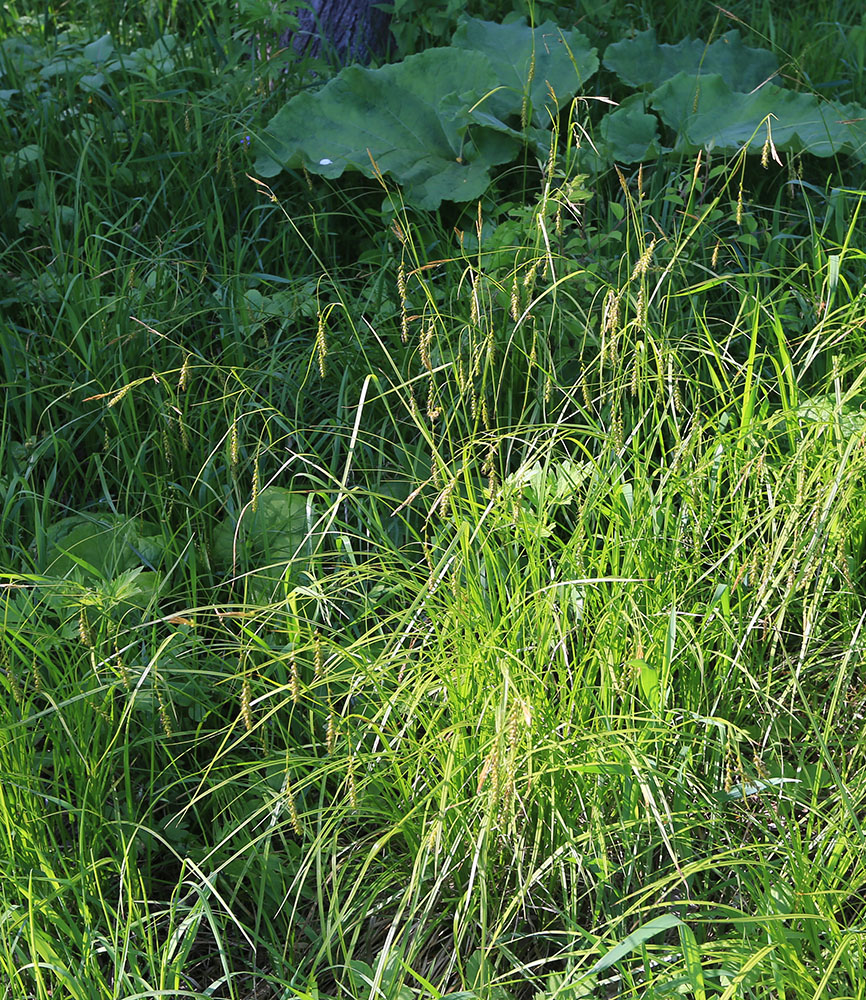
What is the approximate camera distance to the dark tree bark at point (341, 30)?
130 inches

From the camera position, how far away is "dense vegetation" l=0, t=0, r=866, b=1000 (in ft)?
4.06

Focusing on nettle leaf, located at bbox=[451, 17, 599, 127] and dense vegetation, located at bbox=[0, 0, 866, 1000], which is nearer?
dense vegetation, located at bbox=[0, 0, 866, 1000]

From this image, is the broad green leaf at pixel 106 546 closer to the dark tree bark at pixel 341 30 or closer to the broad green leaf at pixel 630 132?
the broad green leaf at pixel 630 132

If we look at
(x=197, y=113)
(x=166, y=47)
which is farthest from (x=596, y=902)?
(x=166, y=47)

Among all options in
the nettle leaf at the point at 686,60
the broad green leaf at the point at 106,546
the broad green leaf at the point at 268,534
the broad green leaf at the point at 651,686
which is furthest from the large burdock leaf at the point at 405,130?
the broad green leaf at the point at 651,686

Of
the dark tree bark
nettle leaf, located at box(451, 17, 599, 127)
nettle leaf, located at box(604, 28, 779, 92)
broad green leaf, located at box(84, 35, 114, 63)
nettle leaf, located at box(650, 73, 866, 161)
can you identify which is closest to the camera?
nettle leaf, located at box(650, 73, 866, 161)

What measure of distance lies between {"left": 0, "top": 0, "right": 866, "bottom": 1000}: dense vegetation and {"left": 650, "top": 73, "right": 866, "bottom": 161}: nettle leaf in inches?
7.5

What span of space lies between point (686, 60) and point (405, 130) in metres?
0.92

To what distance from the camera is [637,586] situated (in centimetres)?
146

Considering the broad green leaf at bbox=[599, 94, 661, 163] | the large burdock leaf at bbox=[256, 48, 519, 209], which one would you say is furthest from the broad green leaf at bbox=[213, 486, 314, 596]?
the broad green leaf at bbox=[599, 94, 661, 163]

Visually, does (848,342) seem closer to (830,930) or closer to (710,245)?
(710,245)

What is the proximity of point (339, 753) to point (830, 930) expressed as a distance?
2.27ft

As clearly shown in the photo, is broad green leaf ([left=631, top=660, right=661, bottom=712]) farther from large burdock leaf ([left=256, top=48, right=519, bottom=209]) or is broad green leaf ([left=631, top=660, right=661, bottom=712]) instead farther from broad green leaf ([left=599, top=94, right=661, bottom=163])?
broad green leaf ([left=599, top=94, right=661, bottom=163])

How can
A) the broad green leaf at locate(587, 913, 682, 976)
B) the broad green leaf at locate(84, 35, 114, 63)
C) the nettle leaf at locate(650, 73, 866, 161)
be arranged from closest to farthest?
the broad green leaf at locate(587, 913, 682, 976)
the nettle leaf at locate(650, 73, 866, 161)
the broad green leaf at locate(84, 35, 114, 63)
